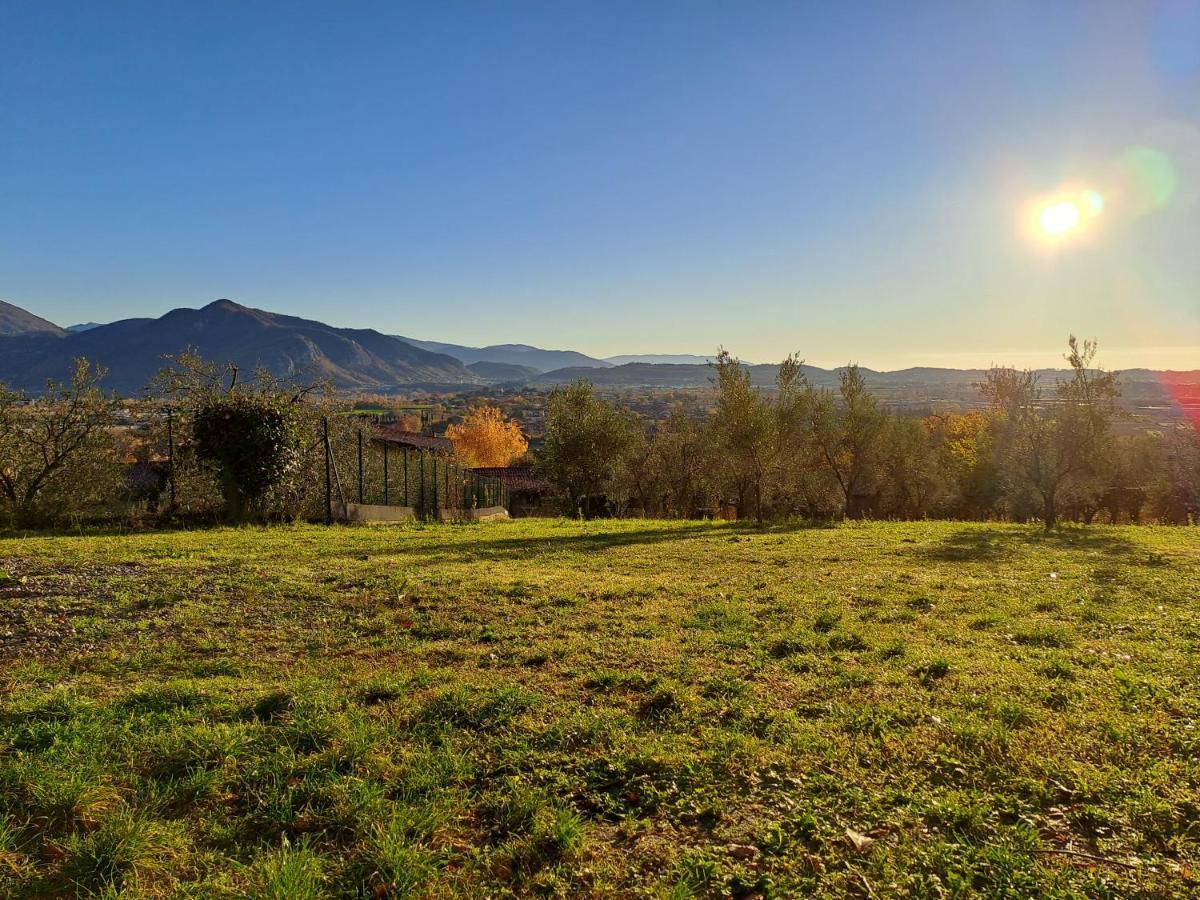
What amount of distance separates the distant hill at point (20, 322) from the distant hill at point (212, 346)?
13.5 metres

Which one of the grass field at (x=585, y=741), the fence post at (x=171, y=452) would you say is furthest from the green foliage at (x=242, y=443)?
the grass field at (x=585, y=741)

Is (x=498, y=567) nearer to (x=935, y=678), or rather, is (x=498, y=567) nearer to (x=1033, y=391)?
(x=935, y=678)

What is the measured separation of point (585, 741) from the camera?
12.7ft

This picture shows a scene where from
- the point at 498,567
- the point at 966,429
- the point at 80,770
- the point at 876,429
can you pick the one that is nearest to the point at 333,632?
the point at 80,770

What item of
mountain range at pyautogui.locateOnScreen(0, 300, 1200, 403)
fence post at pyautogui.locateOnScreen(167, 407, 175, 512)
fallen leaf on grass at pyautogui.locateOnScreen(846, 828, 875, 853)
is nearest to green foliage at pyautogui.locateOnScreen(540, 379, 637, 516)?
fence post at pyautogui.locateOnScreen(167, 407, 175, 512)

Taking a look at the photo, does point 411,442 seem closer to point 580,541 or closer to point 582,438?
point 582,438

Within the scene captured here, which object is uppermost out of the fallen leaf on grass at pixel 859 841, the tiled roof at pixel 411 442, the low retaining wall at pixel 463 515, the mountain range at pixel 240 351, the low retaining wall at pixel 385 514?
the mountain range at pixel 240 351

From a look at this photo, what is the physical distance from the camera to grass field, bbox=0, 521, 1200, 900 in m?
2.77

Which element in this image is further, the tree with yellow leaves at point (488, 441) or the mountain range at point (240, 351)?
the mountain range at point (240, 351)

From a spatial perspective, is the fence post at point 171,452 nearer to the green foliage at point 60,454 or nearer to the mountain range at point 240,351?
the green foliage at point 60,454

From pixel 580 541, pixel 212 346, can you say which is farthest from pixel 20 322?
pixel 580 541

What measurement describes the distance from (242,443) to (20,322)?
234922mm

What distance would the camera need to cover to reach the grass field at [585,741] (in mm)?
2768

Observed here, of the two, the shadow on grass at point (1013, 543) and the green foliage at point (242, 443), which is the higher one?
the green foliage at point (242, 443)
